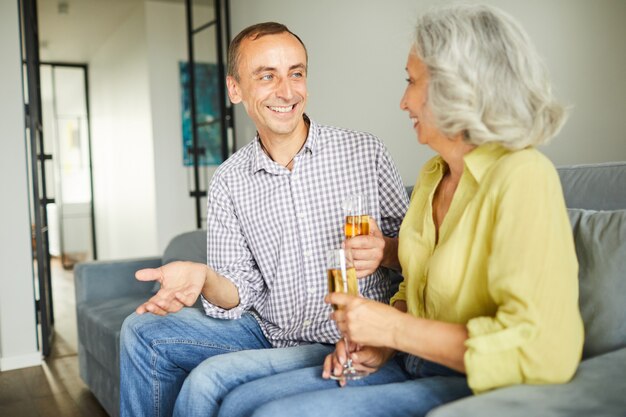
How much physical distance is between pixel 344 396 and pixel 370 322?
14 centimetres

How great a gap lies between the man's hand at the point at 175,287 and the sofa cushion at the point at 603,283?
0.84 m

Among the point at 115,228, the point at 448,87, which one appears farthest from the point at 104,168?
the point at 448,87

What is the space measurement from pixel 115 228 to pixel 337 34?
5.36 metres

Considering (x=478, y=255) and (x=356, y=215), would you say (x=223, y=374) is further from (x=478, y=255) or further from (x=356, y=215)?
(x=478, y=255)

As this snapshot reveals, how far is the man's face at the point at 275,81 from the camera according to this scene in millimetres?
1731

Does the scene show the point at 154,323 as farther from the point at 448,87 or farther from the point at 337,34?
the point at 337,34

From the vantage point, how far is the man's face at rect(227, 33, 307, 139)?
1731 millimetres

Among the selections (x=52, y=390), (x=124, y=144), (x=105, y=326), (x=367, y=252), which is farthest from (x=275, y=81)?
(x=124, y=144)

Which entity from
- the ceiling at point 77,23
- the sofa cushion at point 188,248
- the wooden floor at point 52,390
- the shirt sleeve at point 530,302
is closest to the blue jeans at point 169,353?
the shirt sleeve at point 530,302

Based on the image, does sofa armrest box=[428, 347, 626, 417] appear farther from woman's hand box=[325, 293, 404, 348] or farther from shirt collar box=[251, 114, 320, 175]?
shirt collar box=[251, 114, 320, 175]

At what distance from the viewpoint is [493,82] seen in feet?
3.52

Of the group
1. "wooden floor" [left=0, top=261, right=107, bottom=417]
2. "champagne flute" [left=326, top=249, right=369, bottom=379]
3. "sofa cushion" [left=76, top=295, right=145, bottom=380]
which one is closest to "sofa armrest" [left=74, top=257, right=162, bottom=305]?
"sofa cushion" [left=76, top=295, right=145, bottom=380]

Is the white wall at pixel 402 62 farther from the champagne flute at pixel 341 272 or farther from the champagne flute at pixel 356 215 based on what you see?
the champagne flute at pixel 341 272

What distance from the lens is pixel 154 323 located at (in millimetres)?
1656
